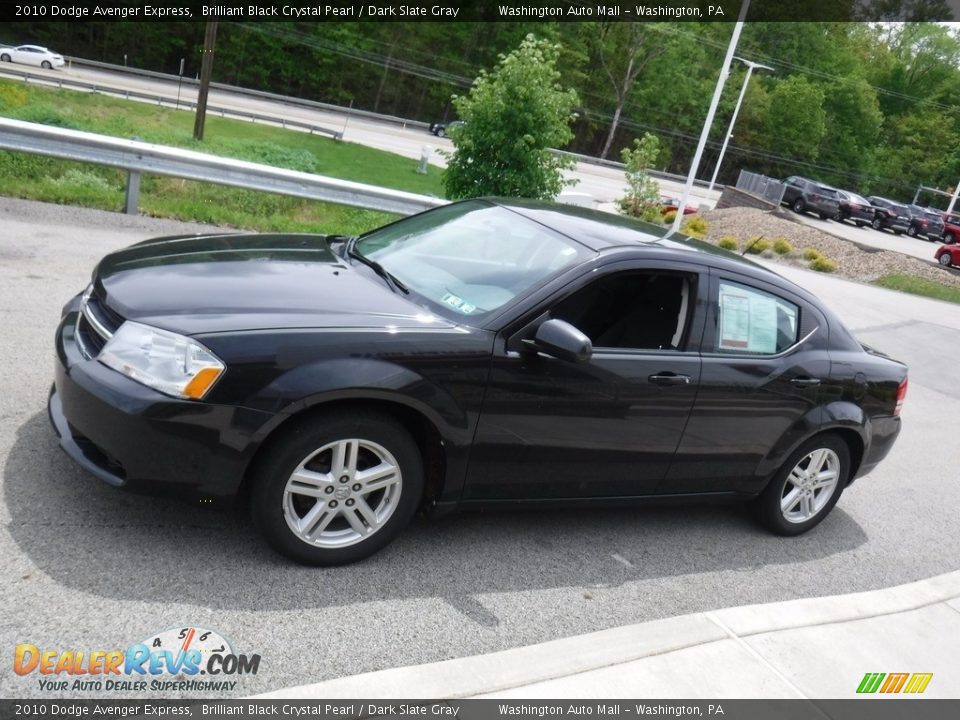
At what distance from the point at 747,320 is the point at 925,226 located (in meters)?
50.2

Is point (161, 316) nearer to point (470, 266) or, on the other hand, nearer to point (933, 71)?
point (470, 266)

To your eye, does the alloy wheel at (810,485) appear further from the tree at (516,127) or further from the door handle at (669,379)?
the tree at (516,127)

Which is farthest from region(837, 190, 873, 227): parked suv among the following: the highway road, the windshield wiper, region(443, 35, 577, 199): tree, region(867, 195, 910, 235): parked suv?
the windshield wiper

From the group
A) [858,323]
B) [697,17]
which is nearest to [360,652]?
[858,323]

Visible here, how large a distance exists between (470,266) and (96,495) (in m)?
2.07

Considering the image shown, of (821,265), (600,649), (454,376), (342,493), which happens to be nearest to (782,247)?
(821,265)

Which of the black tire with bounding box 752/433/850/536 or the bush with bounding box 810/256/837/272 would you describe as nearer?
the black tire with bounding box 752/433/850/536

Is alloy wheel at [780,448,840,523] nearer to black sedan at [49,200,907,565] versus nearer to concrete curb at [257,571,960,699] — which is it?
black sedan at [49,200,907,565]

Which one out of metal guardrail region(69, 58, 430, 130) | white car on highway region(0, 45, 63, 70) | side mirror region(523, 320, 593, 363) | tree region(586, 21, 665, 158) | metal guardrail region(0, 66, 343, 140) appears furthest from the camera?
tree region(586, 21, 665, 158)

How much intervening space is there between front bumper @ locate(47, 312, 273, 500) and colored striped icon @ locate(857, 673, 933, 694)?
2.86 m

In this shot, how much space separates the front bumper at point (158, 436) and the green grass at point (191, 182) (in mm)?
7248

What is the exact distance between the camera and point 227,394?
3.38 m

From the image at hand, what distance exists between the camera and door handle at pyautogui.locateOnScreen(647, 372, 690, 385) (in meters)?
4.30

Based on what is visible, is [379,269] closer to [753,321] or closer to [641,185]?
[753,321]
